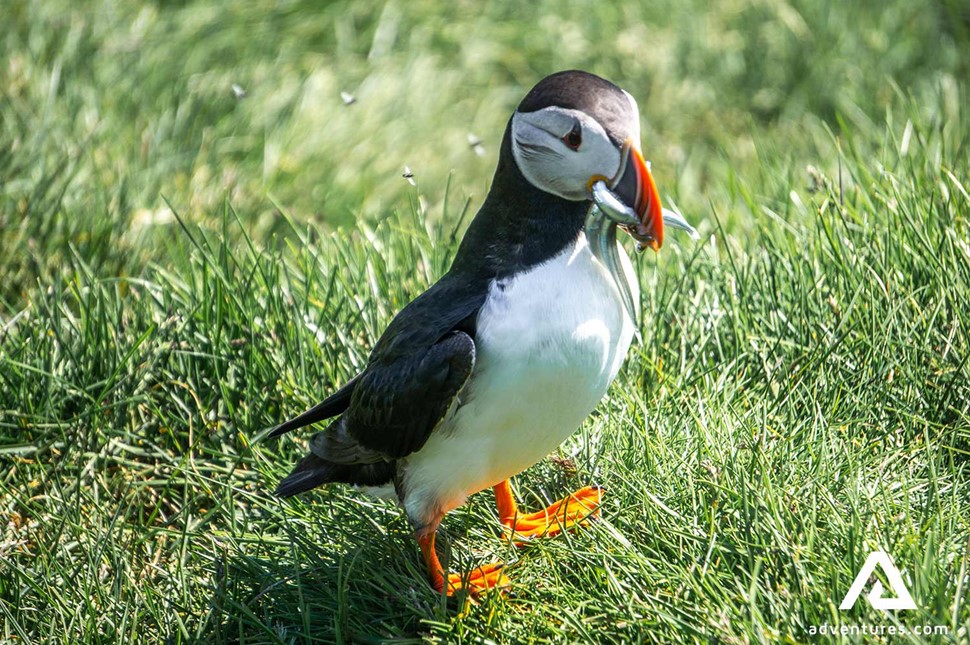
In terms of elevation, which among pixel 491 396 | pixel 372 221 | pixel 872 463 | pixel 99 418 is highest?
pixel 491 396

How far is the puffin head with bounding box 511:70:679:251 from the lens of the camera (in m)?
2.86

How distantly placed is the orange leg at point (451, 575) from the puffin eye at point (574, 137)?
3.68 ft

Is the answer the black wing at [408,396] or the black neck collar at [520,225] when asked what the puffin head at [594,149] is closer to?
the black neck collar at [520,225]

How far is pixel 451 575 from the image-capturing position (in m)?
3.27

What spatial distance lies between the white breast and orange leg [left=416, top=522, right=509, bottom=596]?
9 cm

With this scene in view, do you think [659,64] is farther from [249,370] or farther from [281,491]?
[281,491]

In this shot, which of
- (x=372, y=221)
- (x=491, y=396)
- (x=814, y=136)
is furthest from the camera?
(x=814, y=136)

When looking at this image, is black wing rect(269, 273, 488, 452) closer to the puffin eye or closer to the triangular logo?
the puffin eye

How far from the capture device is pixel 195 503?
153 inches

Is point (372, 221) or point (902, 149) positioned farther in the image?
point (372, 221)

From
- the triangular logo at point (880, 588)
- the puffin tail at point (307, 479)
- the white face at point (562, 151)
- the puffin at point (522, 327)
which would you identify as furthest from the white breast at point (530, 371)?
the triangular logo at point (880, 588)

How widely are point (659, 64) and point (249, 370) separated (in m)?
4.12

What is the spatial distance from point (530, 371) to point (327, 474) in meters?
0.80

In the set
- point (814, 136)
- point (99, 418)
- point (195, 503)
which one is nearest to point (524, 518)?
point (195, 503)
